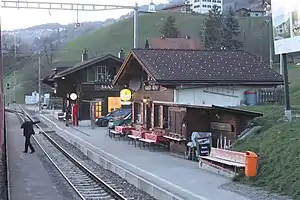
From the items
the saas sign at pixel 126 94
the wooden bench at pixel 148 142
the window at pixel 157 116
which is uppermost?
the saas sign at pixel 126 94

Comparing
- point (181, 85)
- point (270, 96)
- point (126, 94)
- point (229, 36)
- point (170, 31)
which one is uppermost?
point (170, 31)

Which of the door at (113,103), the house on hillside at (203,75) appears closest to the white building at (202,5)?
the door at (113,103)

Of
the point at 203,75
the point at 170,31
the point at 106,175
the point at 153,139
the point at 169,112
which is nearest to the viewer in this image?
the point at 106,175

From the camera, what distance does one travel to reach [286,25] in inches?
634

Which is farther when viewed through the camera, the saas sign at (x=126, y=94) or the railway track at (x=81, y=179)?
the saas sign at (x=126, y=94)

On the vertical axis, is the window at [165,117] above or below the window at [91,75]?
below

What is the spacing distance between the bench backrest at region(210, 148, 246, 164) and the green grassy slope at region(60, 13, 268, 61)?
313 ft

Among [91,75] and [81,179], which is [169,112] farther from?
[91,75]

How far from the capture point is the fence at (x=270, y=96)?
87.5ft

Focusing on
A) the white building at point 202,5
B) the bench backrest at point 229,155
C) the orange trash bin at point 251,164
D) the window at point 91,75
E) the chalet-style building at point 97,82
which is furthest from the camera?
the white building at point 202,5

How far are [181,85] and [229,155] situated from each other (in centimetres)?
866

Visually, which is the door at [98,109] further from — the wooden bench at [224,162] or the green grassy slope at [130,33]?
the green grassy slope at [130,33]

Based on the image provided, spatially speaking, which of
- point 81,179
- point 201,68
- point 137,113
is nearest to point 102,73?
point 137,113

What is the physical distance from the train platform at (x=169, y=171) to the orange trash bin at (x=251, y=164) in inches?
28.9
